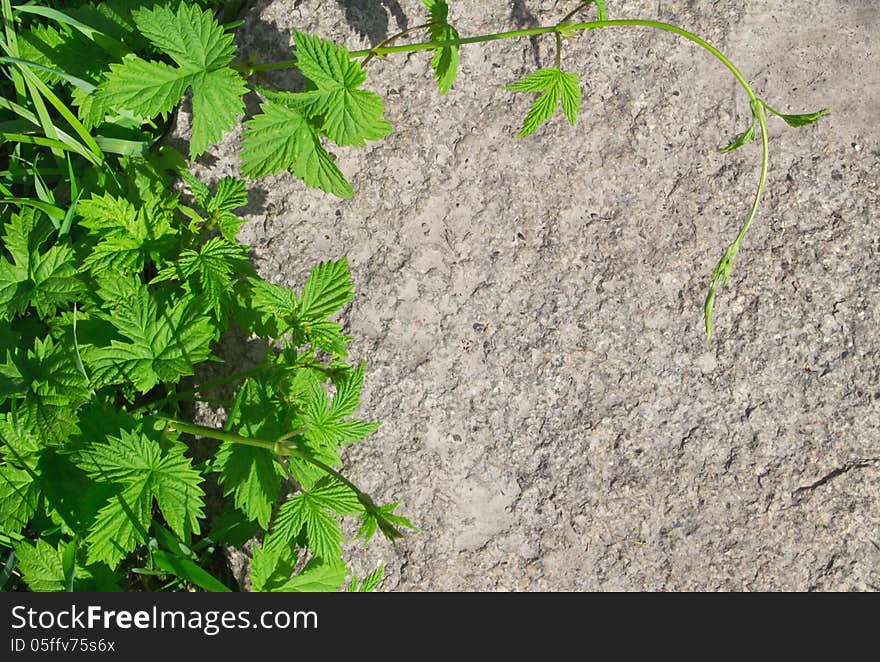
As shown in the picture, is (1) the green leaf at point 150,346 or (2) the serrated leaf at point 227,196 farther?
(2) the serrated leaf at point 227,196

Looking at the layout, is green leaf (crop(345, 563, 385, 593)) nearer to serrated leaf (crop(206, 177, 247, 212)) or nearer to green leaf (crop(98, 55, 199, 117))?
serrated leaf (crop(206, 177, 247, 212))

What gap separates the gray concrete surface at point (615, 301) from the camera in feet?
7.79

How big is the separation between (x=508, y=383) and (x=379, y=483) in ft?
1.56

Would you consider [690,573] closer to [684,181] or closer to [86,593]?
[684,181]

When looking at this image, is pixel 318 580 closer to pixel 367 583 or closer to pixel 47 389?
pixel 367 583

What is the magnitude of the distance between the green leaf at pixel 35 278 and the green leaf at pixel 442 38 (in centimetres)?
111

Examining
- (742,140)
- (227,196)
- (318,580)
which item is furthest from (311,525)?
(742,140)

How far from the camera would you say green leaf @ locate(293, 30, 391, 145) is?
210 centimetres

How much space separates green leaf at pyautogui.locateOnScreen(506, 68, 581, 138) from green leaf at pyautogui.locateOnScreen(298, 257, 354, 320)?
638mm

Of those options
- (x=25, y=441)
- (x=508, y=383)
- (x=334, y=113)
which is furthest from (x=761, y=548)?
(x=25, y=441)

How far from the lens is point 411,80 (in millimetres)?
2465

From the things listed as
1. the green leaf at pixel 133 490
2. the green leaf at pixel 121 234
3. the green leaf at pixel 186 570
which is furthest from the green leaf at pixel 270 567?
the green leaf at pixel 121 234

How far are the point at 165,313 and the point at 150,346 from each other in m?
0.09

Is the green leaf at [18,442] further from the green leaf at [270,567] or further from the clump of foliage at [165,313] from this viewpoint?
the green leaf at [270,567]
